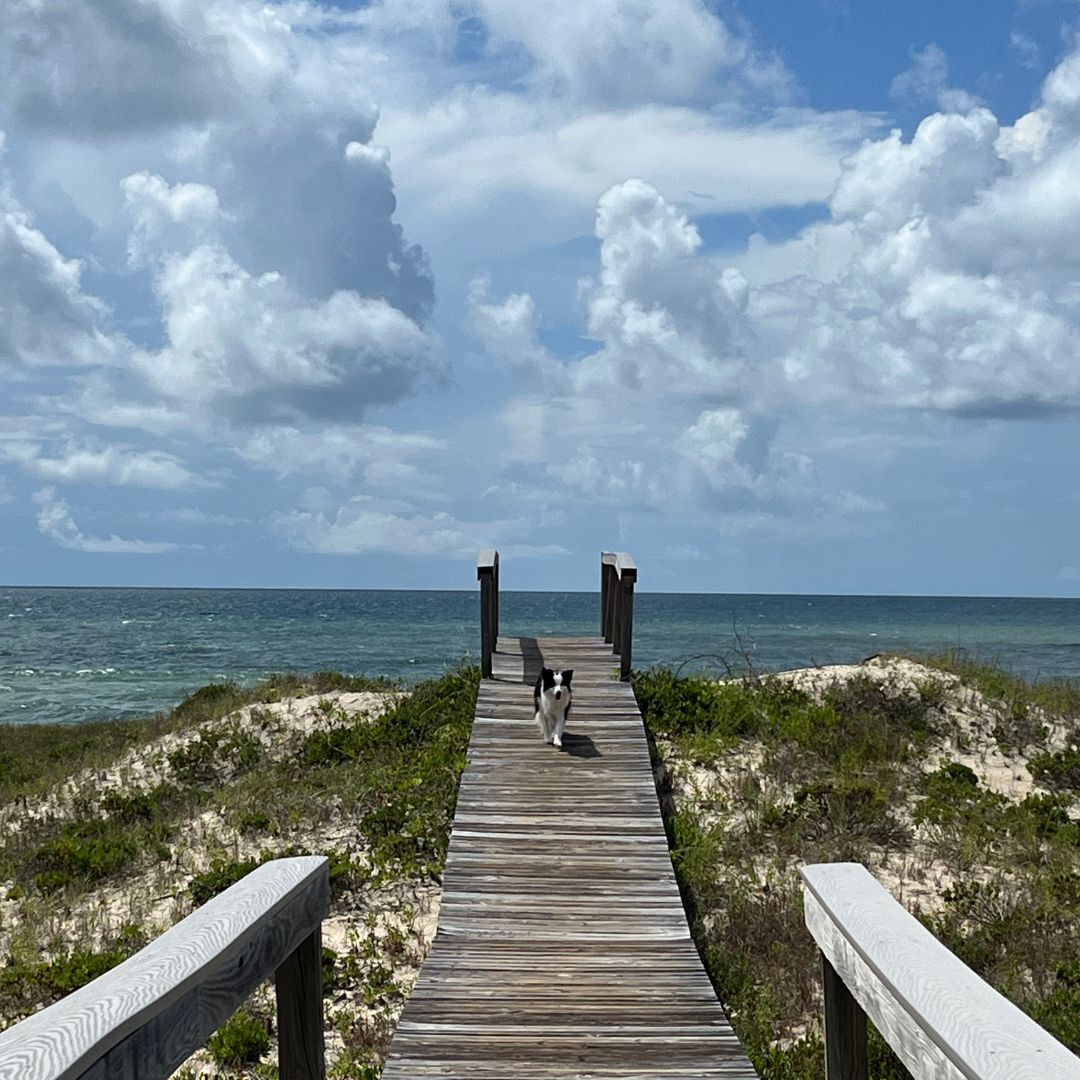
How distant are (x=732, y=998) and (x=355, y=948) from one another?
271 centimetres

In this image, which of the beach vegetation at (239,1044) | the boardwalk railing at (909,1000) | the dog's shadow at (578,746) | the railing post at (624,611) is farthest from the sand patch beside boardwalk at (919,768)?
the boardwalk railing at (909,1000)

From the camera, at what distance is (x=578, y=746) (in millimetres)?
10516

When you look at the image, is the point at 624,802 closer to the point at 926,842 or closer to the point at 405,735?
the point at 926,842

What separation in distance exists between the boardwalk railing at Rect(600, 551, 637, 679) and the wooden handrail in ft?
5.21

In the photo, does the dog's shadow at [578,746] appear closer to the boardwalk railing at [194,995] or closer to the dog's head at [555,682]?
the dog's head at [555,682]

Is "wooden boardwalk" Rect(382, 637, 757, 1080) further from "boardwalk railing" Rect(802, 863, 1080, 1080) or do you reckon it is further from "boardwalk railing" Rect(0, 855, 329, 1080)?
"boardwalk railing" Rect(802, 863, 1080, 1080)

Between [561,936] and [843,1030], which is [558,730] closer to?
[561,936]

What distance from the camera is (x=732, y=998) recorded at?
21.3ft

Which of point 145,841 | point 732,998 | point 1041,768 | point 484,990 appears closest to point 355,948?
point 484,990

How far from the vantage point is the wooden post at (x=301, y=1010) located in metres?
3.20

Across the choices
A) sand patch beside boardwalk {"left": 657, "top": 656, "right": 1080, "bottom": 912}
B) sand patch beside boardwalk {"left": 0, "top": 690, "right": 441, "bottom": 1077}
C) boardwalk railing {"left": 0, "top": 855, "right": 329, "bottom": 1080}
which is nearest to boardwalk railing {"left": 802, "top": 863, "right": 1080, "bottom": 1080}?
boardwalk railing {"left": 0, "top": 855, "right": 329, "bottom": 1080}

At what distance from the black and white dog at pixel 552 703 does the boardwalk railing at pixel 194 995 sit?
6.80 m

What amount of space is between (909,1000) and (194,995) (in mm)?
1445

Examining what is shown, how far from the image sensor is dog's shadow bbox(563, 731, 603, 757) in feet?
33.8
